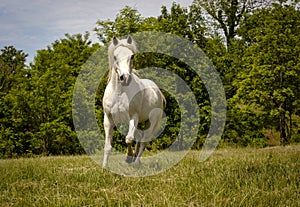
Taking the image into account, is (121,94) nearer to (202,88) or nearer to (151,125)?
(151,125)

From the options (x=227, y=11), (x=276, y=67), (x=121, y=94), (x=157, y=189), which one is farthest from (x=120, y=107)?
(x=227, y=11)

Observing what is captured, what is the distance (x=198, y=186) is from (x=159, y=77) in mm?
13209

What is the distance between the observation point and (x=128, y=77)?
588 centimetres

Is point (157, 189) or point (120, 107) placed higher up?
point (120, 107)

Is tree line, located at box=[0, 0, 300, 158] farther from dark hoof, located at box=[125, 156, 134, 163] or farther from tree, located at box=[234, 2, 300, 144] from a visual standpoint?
dark hoof, located at box=[125, 156, 134, 163]

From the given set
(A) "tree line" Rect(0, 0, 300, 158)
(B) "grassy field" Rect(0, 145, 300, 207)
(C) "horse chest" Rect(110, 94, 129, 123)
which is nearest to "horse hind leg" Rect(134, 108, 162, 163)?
(C) "horse chest" Rect(110, 94, 129, 123)

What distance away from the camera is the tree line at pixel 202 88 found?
55.6ft

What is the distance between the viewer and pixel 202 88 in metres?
17.9

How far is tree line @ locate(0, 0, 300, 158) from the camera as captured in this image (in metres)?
16.9

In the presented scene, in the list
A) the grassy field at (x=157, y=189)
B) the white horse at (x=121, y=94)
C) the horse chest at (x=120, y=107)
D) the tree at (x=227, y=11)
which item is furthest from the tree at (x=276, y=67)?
the grassy field at (x=157, y=189)

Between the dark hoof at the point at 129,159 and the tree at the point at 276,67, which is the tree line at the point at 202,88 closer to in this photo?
the tree at the point at 276,67

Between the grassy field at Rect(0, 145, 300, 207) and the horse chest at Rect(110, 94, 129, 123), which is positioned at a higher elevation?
the horse chest at Rect(110, 94, 129, 123)

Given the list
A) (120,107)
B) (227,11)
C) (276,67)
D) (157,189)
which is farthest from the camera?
(227,11)

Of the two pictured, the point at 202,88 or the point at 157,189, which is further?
the point at 202,88
